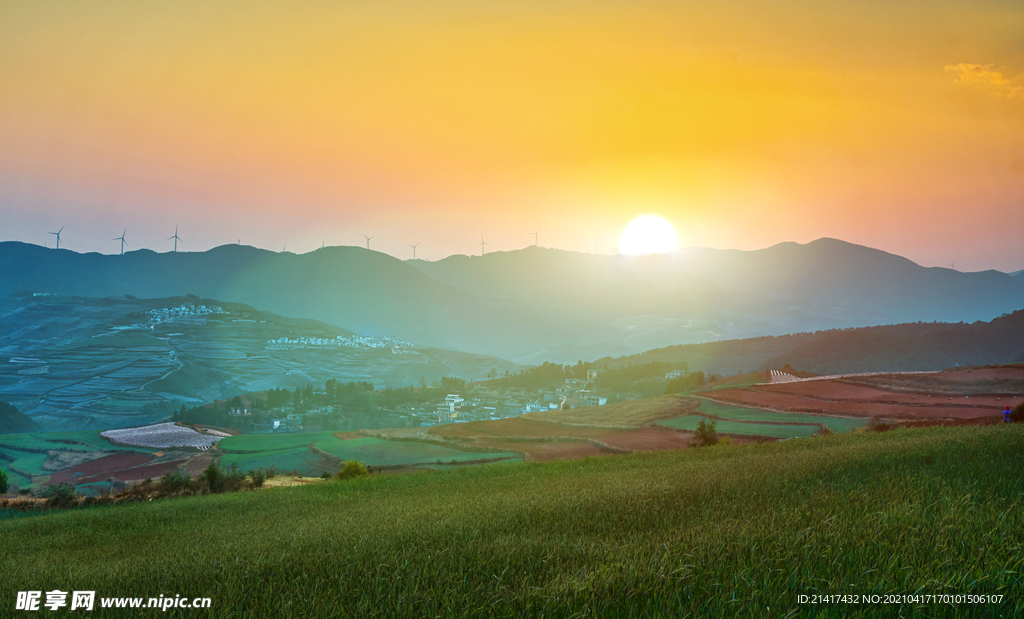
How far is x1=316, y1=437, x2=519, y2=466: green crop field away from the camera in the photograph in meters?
50.4

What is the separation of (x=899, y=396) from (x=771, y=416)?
12.9 meters

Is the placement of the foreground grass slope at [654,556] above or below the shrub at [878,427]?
Result: above

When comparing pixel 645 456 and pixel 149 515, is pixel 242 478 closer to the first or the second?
pixel 149 515

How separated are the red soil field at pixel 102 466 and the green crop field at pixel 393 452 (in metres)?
38.4

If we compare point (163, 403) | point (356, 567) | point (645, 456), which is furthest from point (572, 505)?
point (163, 403)

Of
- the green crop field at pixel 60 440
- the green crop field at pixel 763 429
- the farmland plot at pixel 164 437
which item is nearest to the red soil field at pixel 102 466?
the green crop field at pixel 60 440

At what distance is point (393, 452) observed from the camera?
5431 centimetres

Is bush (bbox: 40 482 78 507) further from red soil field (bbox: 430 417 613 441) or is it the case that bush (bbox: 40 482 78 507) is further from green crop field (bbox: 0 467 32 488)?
green crop field (bbox: 0 467 32 488)

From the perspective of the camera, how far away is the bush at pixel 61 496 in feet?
91.6

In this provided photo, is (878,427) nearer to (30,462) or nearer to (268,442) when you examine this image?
(268,442)

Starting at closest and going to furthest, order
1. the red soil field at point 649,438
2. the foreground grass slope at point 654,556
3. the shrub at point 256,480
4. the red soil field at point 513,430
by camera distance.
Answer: the foreground grass slope at point 654,556
the shrub at point 256,480
the red soil field at point 649,438
the red soil field at point 513,430

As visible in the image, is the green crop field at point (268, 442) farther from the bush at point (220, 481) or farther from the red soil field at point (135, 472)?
the bush at point (220, 481)

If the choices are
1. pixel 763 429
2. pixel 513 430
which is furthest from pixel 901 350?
pixel 513 430

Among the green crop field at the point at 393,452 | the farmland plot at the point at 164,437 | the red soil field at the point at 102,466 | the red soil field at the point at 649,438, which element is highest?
the red soil field at the point at 649,438
